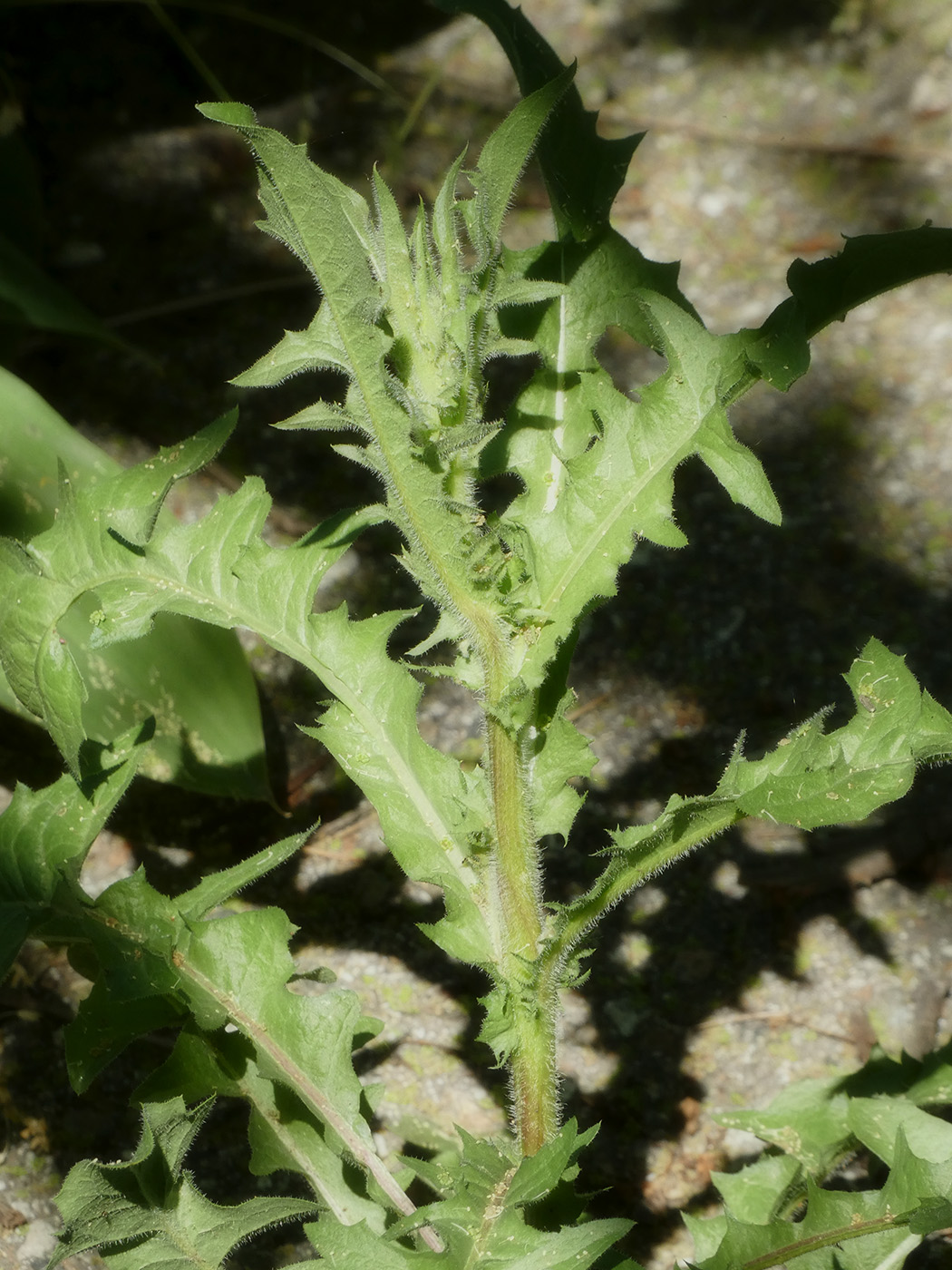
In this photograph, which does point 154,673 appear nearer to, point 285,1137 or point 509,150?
point 285,1137

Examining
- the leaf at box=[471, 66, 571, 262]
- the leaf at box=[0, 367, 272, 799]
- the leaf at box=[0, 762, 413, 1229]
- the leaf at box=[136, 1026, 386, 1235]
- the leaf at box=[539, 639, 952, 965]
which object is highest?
the leaf at box=[471, 66, 571, 262]

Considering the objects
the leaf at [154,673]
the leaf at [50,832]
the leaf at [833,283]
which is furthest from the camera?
the leaf at [154,673]

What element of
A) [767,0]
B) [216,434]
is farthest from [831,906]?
[767,0]

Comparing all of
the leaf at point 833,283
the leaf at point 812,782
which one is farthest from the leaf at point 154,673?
the leaf at point 833,283

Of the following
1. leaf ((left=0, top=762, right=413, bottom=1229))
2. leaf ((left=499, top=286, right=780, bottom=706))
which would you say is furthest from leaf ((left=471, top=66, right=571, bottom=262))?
leaf ((left=0, top=762, right=413, bottom=1229))

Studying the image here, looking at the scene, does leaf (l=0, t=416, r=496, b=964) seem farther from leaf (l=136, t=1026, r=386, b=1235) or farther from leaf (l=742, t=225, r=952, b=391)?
leaf (l=742, t=225, r=952, b=391)

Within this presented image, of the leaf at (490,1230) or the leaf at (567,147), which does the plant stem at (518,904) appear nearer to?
the leaf at (490,1230)
